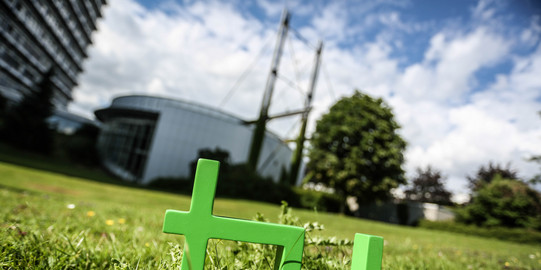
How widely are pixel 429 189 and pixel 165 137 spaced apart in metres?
29.1

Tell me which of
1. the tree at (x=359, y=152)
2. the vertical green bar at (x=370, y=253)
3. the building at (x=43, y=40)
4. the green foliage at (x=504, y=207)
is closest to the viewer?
the vertical green bar at (x=370, y=253)

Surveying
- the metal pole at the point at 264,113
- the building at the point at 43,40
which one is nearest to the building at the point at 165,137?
the metal pole at the point at 264,113

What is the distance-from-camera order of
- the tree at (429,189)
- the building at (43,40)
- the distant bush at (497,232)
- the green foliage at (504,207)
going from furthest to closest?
the building at (43,40), the tree at (429,189), the green foliage at (504,207), the distant bush at (497,232)

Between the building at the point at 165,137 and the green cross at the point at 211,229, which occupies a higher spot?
the building at the point at 165,137

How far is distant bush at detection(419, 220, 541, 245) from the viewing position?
43.0ft

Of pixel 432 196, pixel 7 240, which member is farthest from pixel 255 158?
pixel 432 196

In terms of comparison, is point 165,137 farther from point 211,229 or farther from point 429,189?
point 429,189

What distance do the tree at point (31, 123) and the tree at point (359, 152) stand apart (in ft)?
66.8

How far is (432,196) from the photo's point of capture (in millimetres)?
30375

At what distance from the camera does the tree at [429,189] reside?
29852 millimetres

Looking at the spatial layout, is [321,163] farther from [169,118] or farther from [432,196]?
[432,196]

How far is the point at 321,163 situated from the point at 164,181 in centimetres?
1029

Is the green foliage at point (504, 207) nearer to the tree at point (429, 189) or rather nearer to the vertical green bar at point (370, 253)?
the tree at point (429, 189)

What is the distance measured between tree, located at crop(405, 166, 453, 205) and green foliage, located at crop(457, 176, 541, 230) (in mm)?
10831
